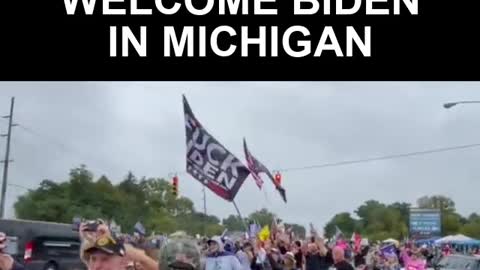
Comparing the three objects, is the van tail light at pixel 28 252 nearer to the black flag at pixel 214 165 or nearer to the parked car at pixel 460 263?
the parked car at pixel 460 263

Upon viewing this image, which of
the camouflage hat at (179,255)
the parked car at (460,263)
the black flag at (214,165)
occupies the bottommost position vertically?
the parked car at (460,263)

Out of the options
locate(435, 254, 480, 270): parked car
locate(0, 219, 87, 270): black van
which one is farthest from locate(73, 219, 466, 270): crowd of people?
locate(0, 219, 87, 270): black van

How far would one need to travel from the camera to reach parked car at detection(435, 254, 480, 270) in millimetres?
21462

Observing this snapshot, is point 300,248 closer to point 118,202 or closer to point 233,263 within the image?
point 233,263

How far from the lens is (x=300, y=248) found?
734 inches

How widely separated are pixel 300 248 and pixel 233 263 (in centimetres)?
661

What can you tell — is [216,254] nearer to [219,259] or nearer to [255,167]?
[219,259]

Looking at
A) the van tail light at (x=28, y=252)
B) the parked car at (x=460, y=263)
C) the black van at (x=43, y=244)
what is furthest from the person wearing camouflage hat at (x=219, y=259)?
the van tail light at (x=28, y=252)

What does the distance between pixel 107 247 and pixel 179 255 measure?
512 millimetres

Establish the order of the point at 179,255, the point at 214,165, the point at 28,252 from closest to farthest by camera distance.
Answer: the point at 179,255
the point at 214,165
the point at 28,252

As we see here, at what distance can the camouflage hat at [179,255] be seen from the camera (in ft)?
12.0

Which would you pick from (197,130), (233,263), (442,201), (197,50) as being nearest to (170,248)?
(197,50)

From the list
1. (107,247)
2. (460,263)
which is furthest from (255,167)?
(107,247)

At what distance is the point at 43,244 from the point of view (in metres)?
28.6
